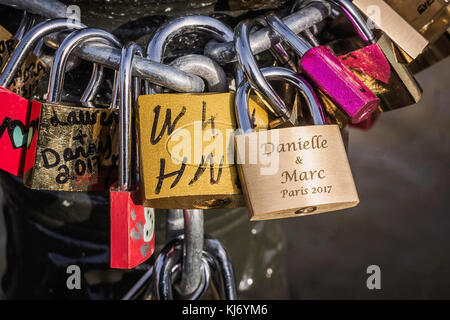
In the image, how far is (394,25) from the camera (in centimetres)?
62

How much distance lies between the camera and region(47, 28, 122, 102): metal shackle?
562 mm

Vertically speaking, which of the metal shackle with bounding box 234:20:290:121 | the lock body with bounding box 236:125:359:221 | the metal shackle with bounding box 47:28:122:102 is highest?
the metal shackle with bounding box 47:28:122:102

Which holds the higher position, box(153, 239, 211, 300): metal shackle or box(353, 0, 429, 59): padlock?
box(353, 0, 429, 59): padlock

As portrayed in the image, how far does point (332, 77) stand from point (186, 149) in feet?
0.63

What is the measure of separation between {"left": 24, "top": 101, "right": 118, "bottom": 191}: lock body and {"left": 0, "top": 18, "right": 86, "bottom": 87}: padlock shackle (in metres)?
0.05

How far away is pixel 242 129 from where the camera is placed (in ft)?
1.82

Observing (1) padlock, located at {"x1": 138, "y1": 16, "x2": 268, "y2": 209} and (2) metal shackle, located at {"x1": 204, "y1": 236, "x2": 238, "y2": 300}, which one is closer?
(1) padlock, located at {"x1": 138, "y1": 16, "x2": 268, "y2": 209}

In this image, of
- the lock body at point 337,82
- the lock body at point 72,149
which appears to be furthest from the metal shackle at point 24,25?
the lock body at point 337,82

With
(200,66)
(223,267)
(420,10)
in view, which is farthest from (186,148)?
(420,10)

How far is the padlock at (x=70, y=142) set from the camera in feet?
1.89

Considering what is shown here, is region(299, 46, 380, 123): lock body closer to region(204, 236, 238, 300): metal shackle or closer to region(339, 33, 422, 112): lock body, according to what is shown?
region(339, 33, 422, 112): lock body

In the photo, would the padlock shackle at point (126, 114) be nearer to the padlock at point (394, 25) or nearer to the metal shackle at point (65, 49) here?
the metal shackle at point (65, 49)

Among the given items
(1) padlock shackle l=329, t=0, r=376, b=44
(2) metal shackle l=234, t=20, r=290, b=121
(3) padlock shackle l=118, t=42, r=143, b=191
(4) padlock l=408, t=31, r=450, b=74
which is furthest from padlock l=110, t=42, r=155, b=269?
(4) padlock l=408, t=31, r=450, b=74

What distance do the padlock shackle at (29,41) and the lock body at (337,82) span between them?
11.0 inches
